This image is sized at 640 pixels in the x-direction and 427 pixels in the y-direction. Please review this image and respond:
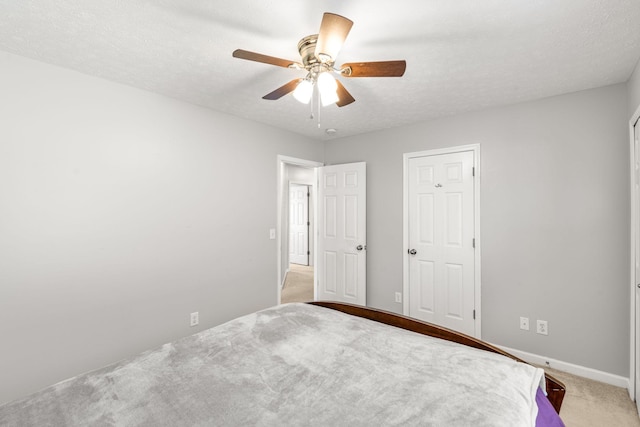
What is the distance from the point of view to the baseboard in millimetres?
2365

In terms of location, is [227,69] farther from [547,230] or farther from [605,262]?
[605,262]

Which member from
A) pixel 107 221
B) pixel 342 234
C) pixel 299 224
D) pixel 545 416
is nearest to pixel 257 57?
pixel 107 221

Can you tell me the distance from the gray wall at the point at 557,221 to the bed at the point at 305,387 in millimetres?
1575

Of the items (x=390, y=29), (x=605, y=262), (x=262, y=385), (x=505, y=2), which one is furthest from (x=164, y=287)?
(x=605, y=262)

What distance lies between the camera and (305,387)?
46.7 inches

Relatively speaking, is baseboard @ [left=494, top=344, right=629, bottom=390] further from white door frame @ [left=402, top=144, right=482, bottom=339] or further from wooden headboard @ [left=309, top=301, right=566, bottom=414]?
wooden headboard @ [left=309, top=301, right=566, bottom=414]

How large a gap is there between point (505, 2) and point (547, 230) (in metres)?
2.02

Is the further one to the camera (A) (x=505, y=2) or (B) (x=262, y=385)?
(A) (x=505, y=2)

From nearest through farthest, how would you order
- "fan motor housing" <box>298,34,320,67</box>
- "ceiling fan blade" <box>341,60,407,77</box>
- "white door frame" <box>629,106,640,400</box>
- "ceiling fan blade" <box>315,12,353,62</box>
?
"ceiling fan blade" <box>315,12,353,62</box>
"ceiling fan blade" <box>341,60,407,77</box>
"fan motor housing" <box>298,34,320,67</box>
"white door frame" <box>629,106,640,400</box>

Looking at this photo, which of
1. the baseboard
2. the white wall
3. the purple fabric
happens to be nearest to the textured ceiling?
the white wall

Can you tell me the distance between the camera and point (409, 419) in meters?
0.99

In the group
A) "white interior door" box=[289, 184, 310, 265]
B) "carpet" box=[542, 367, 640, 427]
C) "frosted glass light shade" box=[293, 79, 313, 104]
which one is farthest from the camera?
"white interior door" box=[289, 184, 310, 265]

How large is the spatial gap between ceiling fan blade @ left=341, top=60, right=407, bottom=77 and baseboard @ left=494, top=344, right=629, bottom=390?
2.79m

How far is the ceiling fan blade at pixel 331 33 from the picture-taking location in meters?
1.27
